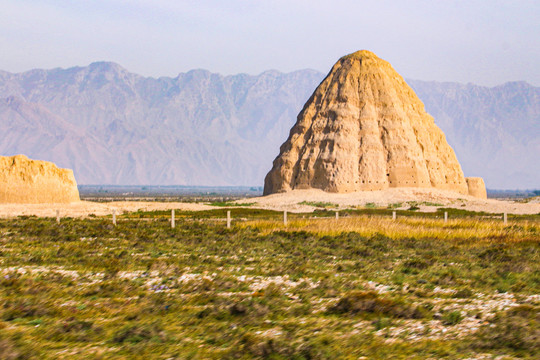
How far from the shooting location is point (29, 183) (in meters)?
58.8

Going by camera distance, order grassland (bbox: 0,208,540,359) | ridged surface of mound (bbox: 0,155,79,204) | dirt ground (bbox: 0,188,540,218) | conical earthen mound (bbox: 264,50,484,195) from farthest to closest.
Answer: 1. conical earthen mound (bbox: 264,50,484,195)
2. dirt ground (bbox: 0,188,540,218)
3. ridged surface of mound (bbox: 0,155,79,204)
4. grassland (bbox: 0,208,540,359)

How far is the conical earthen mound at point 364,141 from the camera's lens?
7139cm

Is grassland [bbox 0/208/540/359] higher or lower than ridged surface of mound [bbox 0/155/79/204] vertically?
lower

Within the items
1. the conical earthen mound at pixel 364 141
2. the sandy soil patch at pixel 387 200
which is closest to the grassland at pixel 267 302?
the sandy soil patch at pixel 387 200

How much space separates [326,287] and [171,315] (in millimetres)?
4189

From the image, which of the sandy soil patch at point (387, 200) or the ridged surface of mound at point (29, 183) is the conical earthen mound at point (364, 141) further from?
the ridged surface of mound at point (29, 183)

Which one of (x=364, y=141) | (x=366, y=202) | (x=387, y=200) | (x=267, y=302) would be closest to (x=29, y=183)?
(x=366, y=202)

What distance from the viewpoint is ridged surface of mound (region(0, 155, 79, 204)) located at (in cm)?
5800

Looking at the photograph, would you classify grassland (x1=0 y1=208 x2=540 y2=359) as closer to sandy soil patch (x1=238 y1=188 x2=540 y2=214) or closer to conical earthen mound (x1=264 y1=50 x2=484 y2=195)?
sandy soil patch (x1=238 y1=188 x2=540 y2=214)

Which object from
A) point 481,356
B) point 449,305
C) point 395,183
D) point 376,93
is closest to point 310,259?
point 449,305

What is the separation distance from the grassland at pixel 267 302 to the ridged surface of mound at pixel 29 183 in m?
37.9

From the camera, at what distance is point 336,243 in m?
24.1

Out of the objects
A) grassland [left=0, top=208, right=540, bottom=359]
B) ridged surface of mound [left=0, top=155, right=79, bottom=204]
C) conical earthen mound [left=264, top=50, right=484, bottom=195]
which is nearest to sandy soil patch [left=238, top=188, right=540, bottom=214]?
conical earthen mound [left=264, top=50, right=484, bottom=195]

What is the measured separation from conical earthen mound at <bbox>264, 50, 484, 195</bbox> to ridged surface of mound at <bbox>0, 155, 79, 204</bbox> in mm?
27645
